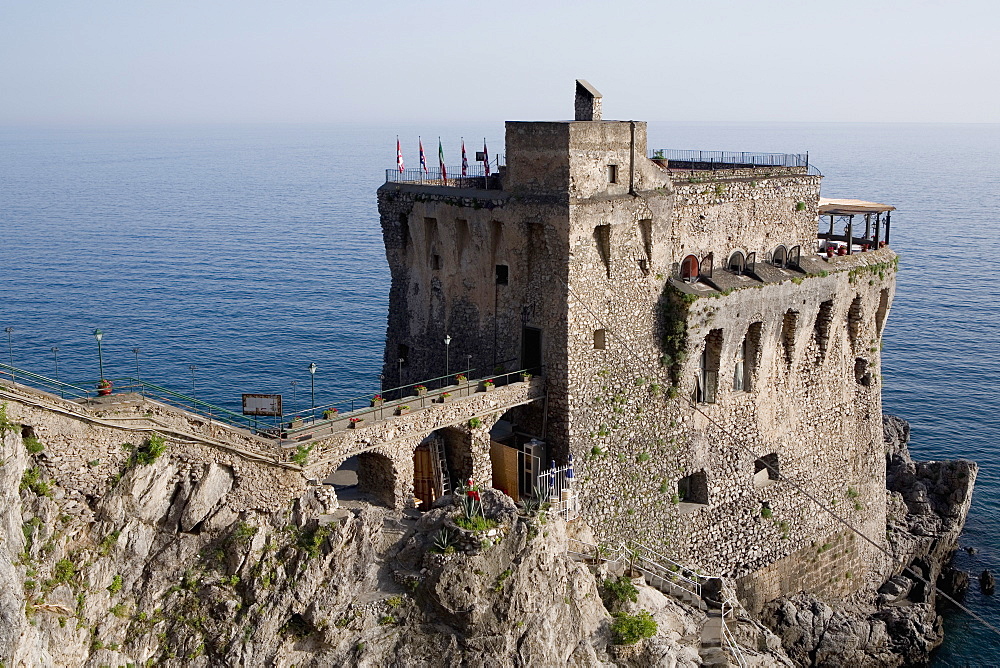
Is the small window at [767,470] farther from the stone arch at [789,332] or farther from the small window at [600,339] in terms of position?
the small window at [600,339]

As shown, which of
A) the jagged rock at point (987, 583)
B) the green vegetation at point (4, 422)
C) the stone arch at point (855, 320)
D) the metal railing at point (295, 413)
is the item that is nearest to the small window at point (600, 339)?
the metal railing at point (295, 413)

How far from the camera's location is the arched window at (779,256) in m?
54.9

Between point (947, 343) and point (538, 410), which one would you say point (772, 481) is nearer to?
point (538, 410)

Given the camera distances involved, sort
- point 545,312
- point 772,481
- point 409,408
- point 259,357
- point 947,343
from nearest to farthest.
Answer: point 409,408
point 545,312
point 772,481
point 259,357
point 947,343

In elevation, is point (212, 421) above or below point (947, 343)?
above

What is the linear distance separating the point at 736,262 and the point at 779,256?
3.77m

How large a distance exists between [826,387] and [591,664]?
25.9 m

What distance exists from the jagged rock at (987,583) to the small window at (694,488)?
2218 cm

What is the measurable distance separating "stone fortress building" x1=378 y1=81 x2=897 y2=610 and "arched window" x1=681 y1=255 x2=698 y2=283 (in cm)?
8

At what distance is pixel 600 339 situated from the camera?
47.0m

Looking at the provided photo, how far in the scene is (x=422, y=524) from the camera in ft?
132

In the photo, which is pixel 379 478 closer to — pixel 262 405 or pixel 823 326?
pixel 262 405

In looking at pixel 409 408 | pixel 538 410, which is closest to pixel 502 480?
pixel 538 410

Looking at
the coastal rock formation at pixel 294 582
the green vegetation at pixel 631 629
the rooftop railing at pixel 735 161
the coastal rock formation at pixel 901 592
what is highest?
the rooftop railing at pixel 735 161
